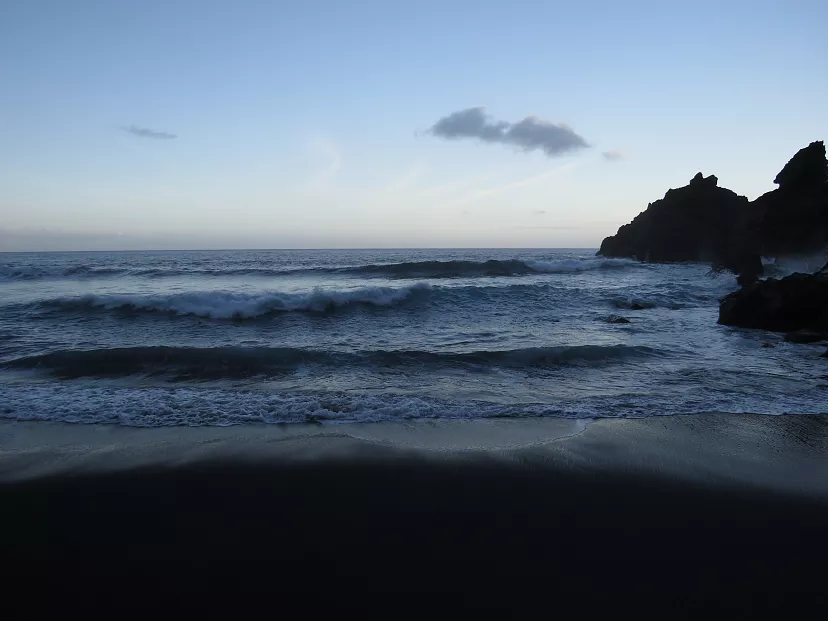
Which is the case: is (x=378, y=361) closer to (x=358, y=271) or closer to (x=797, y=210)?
(x=797, y=210)

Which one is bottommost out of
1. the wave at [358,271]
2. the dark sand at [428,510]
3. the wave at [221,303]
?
the dark sand at [428,510]

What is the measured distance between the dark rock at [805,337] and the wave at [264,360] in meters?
4.08

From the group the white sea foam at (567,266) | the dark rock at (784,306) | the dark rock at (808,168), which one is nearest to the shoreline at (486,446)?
the dark rock at (784,306)

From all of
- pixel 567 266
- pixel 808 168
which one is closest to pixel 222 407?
pixel 808 168

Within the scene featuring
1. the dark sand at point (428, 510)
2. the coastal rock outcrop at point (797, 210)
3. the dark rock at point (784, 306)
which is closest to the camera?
the dark sand at point (428, 510)

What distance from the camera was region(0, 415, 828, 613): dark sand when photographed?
3.17m

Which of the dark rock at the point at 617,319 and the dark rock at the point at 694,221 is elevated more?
the dark rock at the point at 694,221

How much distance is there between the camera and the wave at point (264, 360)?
883 cm

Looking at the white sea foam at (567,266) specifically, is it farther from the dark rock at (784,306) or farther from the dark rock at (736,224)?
the dark rock at (784,306)

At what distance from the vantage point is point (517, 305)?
17.9 m

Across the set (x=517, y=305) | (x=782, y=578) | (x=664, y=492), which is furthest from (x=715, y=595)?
(x=517, y=305)

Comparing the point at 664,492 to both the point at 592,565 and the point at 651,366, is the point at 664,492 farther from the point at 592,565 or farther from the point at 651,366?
the point at 651,366

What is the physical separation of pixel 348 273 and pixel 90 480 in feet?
99.4

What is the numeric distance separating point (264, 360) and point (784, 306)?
1345cm
